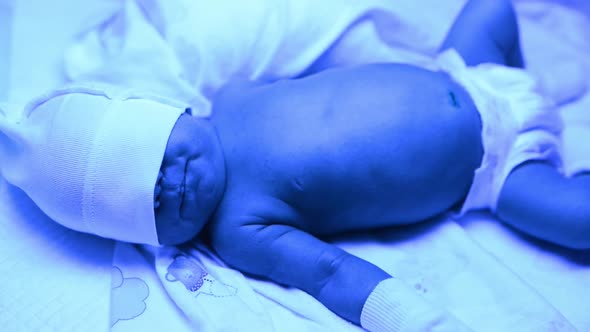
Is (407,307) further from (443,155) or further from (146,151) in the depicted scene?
(146,151)

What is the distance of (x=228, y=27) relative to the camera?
107 centimetres

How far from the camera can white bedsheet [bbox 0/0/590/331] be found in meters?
0.82

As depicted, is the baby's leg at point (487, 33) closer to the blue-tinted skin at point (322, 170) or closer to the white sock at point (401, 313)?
the blue-tinted skin at point (322, 170)

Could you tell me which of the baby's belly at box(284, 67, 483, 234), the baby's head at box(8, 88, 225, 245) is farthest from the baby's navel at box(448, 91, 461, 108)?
the baby's head at box(8, 88, 225, 245)

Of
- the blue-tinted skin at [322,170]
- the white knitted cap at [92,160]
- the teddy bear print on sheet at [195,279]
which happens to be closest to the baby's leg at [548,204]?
the blue-tinted skin at [322,170]

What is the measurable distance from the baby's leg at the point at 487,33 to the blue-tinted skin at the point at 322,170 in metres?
0.16

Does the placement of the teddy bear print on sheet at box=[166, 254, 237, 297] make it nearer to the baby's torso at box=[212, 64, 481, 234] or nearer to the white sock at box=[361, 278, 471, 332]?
the baby's torso at box=[212, 64, 481, 234]

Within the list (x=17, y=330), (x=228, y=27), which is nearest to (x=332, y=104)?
(x=228, y=27)

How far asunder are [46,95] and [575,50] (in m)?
1.16

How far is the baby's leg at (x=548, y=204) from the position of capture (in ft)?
2.97

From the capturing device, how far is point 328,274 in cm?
86

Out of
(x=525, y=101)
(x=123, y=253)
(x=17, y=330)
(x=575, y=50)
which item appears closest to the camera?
(x=17, y=330)

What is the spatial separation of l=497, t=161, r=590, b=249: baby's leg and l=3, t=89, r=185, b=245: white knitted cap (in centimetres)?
63

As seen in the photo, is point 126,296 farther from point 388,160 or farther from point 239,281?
point 388,160
